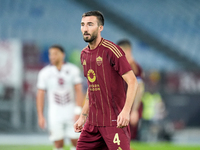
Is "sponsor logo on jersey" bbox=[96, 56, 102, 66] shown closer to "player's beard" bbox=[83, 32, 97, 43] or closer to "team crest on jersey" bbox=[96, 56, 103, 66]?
"team crest on jersey" bbox=[96, 56, 103, 66]

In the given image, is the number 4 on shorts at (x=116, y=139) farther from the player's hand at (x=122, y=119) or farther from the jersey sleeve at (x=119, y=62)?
the jersey sleeve at (x=119, y=62)

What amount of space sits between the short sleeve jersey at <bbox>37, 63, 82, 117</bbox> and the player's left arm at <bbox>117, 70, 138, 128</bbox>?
3.48m

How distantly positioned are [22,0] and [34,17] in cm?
100

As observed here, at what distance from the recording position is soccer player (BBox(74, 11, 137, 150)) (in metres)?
3.83

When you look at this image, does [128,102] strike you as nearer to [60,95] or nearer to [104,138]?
[104,138]

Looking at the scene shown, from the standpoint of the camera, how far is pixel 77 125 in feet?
13.8

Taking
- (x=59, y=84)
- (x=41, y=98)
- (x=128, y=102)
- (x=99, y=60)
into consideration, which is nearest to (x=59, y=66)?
(x=59, y=84)

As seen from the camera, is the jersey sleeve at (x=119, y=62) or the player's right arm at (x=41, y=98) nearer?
the jersey sleeve at (x=119, y=62)

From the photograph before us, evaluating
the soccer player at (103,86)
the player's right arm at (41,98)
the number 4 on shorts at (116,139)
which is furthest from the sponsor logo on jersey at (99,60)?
the player's right arm at (41,98)

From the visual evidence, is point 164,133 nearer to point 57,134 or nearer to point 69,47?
point 69,47

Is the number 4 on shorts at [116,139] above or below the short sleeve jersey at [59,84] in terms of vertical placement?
below

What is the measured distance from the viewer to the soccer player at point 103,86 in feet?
12.6

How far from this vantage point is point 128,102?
3693 mm

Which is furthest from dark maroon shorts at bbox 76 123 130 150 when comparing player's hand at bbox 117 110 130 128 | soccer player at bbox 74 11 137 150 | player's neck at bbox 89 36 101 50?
player's neck at bbox 89 36 101 50
